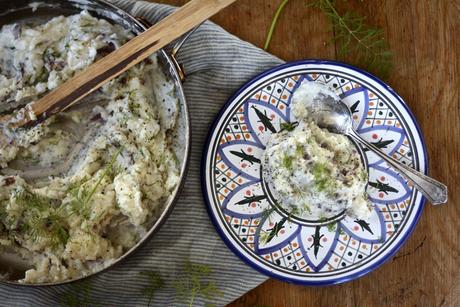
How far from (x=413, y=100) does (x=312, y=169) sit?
400 millimetres

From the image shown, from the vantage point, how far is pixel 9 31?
64.7 inches

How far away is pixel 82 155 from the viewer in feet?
5.31

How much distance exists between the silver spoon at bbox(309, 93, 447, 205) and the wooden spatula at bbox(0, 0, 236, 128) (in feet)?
1.25

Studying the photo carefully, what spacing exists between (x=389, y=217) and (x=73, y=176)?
0.84 meters

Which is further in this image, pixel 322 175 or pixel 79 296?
pixel 79 296

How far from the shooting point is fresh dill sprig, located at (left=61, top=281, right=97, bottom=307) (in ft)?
5.52

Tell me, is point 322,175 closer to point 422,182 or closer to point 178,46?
point 422,182

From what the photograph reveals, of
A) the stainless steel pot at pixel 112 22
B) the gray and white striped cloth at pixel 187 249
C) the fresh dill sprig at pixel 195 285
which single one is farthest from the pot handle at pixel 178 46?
the fresh dill sprig at pixel 195 285

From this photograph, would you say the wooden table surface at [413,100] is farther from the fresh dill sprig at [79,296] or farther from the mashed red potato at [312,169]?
the fresh dill sprig at [79,296]

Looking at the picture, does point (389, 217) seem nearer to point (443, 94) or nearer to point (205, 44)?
point (443, 94)

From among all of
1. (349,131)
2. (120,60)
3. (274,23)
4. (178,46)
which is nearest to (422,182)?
(349,131)

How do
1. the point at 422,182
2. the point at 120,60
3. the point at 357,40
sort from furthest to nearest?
the point at 357,40 → the point at 422,182 → the point at 120,60

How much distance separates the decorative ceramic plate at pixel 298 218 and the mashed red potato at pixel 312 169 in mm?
34

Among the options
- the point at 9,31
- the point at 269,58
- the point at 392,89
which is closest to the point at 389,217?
the point at 392,89
